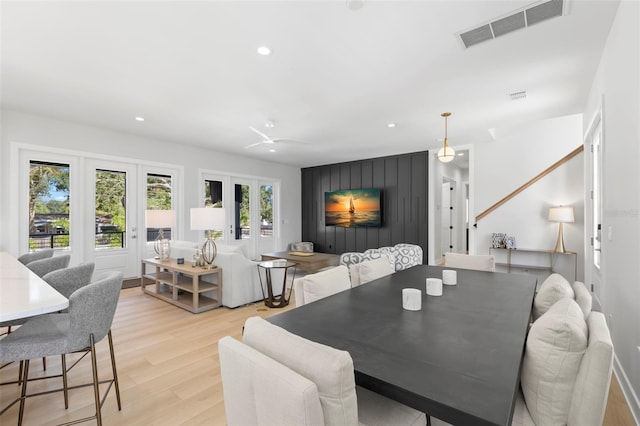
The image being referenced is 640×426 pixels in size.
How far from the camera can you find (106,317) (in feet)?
5.49

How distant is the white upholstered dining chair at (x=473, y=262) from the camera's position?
9.91 feet

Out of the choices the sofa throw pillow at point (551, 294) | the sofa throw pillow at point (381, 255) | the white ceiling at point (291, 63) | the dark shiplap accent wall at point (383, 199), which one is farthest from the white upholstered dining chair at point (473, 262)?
the dark shiplap accent wall at point (383, 199)

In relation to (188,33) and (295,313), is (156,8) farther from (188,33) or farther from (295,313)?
(295,313)

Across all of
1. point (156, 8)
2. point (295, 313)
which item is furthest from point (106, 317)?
point (156, 8)

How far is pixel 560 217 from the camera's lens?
4.68m

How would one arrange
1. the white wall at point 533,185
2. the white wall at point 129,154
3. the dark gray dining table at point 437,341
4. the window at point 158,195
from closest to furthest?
1. the dark gray dining table at point 437,341
2. the white wall at point 129,154
3. the white wall at point 533,185
4. the window at point 158,195

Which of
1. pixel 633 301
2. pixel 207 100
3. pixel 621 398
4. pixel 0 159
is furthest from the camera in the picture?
pixel 0 159

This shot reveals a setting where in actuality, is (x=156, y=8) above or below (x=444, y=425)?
above

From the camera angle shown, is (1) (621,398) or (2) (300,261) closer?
(1) (621,398)

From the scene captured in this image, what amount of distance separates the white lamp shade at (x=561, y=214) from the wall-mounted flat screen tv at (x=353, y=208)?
339cm

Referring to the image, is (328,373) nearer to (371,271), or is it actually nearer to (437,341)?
(437,341)

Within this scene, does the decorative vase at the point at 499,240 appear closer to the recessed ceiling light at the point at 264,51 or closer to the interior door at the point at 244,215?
the recessed ceiling light at the point at 264,51

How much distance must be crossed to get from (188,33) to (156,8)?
0.30 m

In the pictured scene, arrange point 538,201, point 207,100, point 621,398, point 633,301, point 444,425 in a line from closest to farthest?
1. point 444,425
2. point 633,301
3. point 621,398
4. point 207,100
5. point 538,201
